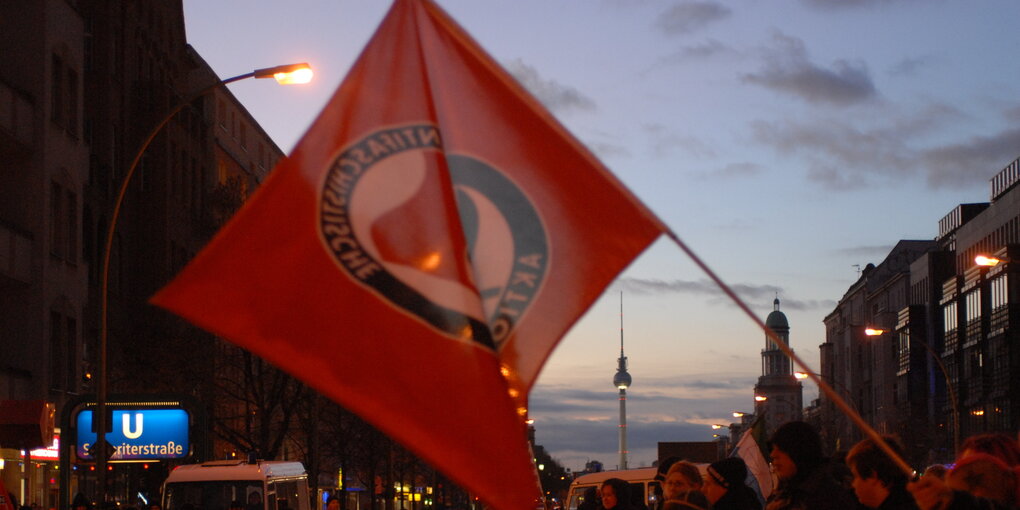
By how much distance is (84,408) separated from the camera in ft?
85.2

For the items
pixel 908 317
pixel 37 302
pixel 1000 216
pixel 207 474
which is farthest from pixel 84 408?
pixel 908 317

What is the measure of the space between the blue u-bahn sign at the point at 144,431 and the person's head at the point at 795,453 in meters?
20.3

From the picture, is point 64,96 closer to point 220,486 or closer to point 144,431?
point 220,486

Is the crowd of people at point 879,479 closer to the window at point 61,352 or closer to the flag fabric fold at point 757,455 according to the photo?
the flag fabric fold at point 757,455

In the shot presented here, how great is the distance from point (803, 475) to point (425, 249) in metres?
2.27

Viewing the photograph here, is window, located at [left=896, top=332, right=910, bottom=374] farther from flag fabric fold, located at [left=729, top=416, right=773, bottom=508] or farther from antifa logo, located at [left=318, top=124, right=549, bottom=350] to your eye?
antifa logo, located at [left=318, top=124, right=549, bottom=350]

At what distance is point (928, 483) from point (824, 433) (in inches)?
4355

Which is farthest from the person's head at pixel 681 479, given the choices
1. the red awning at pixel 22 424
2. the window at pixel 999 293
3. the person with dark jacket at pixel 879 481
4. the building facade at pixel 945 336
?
the window at pixel 999 293

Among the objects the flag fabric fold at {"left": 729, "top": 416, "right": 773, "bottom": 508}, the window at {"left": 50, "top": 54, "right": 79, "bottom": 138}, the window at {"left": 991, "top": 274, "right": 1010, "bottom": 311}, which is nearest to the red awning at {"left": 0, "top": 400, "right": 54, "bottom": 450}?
the flag fabric fold at {"left": 729, "top": 416, "right": 773, "bottom": 508}

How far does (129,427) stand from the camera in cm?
2670

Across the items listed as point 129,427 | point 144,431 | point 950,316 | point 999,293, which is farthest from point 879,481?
point 950,316

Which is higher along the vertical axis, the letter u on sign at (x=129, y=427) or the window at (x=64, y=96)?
the window at (x=64, y=96)

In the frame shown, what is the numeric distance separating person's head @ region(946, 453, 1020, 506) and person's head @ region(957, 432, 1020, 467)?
1.32 feet

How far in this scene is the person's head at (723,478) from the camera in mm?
9164
